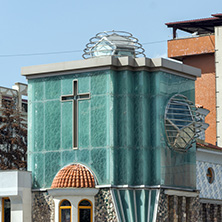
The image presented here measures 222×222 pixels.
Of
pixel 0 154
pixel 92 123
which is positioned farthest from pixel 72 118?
pixel 0 154

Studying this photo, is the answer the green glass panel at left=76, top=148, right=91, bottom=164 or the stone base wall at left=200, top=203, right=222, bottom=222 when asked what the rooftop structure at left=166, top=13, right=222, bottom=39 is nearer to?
the stone base wall at left=200, top=203, right=222, bottom=222

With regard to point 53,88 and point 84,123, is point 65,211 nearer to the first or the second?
point 84,123

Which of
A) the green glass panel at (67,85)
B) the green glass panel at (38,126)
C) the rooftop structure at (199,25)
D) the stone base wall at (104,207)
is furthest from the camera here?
the rooftop structure at (199,25)

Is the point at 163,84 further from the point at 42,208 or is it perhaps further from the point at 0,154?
the point at 0,154

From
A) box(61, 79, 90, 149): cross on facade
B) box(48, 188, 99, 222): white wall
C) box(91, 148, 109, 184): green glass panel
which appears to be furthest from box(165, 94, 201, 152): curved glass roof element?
box(48, 188, 99, 222): white wall

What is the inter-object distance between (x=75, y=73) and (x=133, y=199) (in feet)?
21.9

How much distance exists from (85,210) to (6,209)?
4.22 m

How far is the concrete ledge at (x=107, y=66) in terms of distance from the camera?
35.7 meters

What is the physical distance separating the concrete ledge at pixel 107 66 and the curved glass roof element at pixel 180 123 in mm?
1550

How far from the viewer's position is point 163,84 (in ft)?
119

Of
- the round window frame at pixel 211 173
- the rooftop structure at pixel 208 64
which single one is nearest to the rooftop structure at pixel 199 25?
the rooftop structure at pixel 208 64

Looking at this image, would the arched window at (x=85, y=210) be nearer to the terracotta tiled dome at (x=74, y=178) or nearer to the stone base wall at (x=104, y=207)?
the stone base wall at (x=104, y=207)

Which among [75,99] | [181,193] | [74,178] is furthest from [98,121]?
[181,193]

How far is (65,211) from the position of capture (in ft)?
116
